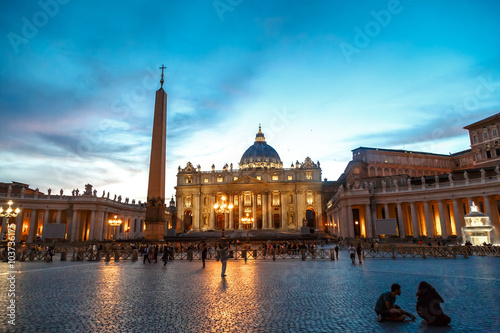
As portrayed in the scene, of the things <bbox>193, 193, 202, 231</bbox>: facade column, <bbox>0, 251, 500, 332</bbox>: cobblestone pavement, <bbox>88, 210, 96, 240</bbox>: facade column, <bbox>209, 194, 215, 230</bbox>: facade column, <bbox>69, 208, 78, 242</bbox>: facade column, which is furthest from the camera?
<bbox>193, 193, 202, 231</bbox>: facade column

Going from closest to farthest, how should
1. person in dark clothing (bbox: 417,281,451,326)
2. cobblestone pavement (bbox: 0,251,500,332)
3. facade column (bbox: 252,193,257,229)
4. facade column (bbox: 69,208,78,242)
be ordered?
person in dark clothing (bbox: 417,281,451,326)
cobblestone pavement (bbox: 0,251,500,332)
facade column (bbox: 69,208,78,242)
facade column (bbox: 252,193,257,229)

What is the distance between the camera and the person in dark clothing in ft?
19.8

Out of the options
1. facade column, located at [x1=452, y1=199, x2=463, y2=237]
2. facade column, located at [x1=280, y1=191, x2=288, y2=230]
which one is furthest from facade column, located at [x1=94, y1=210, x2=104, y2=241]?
facade column, located at [x1=452, y1=199, x2=463, y2=237]

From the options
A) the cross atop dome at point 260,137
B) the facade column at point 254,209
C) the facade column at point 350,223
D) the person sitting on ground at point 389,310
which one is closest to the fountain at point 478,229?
the facade column at point 350,223

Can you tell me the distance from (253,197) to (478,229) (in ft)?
179

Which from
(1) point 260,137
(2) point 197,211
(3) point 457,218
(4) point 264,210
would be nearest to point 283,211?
(4) point 264,210

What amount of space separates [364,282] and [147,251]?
49.3ft

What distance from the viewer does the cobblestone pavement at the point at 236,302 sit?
20.4ft

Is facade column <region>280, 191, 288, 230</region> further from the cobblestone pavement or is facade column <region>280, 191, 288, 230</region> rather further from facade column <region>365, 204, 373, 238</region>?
the cobblestone pavement

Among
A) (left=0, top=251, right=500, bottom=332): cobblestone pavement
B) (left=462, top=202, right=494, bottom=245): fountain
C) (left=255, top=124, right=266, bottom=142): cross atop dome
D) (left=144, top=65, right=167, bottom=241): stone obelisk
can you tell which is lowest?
(left=0, top=251, right=500, bottom=332): cobblestone pavement

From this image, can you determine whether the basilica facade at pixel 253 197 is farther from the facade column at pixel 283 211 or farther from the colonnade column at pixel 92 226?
the colonnade column at pixel 92 226

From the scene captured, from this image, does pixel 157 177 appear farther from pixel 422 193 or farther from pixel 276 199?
pixel 276 199

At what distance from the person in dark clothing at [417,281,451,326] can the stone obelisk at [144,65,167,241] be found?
2099 centimetres

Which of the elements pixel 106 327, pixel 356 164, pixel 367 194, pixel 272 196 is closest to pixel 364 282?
pixel 106 327
